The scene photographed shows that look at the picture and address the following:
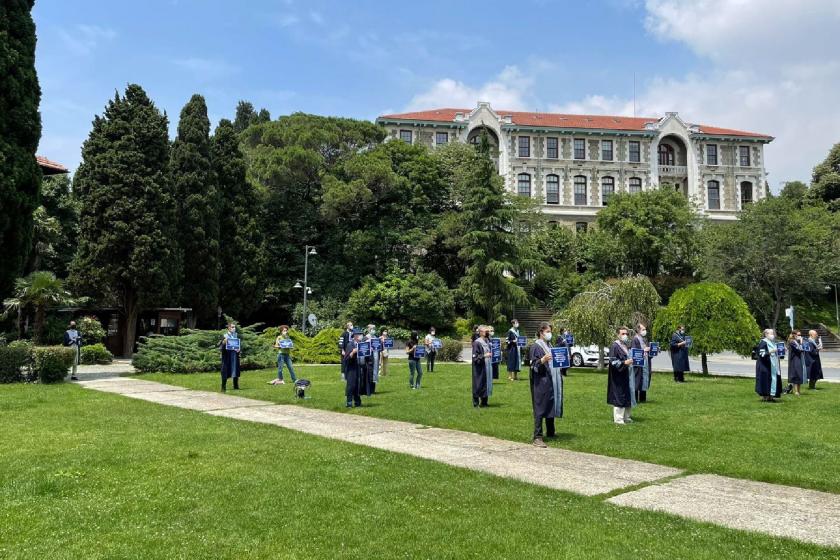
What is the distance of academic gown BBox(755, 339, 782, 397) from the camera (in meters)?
15.0

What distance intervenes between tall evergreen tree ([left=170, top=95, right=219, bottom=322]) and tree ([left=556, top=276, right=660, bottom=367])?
2214 centimetres

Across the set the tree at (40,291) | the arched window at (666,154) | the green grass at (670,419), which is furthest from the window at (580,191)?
the tree at (40,291)

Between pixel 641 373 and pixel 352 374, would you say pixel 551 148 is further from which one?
pixel 352 374

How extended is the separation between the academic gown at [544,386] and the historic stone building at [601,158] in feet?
181

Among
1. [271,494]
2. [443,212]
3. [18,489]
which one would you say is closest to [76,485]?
[18,489]

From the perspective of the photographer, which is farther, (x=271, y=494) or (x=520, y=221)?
(x=520, y=221)

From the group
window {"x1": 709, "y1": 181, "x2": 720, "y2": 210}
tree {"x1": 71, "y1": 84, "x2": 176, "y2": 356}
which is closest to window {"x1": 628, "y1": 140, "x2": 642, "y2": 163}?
window {"x1": 709, "y1": 181, "x2": 720, "y2": 210}

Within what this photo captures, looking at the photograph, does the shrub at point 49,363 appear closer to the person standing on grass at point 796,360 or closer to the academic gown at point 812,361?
the person standing on grass at point 796,360

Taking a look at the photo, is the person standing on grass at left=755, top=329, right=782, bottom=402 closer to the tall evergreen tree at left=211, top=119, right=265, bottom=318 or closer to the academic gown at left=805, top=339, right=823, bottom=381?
the academic gown at left=805, top=339, right=823, bottom=381

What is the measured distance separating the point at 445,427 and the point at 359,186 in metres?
36.7

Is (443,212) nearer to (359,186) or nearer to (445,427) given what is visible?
(359,186)

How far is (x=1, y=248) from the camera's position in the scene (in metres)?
20.5

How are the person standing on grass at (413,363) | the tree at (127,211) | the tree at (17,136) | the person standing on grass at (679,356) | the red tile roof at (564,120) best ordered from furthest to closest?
the red tile roof at (564,120) < the tree at (127,211) < the person standing on grass at (679,356) < the tree at (17,136) < the person standing on grass at (413,363)

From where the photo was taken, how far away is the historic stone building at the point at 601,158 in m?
64.7
